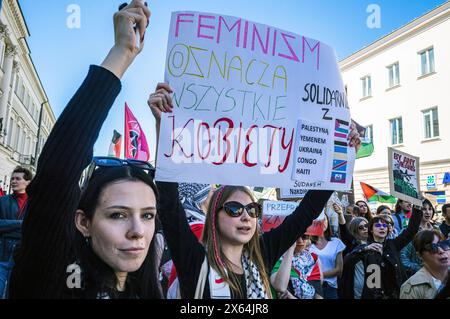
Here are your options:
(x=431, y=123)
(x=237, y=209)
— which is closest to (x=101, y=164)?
(x=237, y=209)

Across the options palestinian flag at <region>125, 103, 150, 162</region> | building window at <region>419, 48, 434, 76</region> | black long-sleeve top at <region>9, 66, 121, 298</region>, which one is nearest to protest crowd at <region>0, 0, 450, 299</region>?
black long-sleeve top at <region>9, 66, 121, 298</region>

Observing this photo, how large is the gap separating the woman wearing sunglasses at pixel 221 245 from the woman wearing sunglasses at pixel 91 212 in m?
0.13

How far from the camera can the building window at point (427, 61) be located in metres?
12.1

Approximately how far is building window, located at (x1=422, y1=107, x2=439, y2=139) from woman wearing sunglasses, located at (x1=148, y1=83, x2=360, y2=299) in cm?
1287

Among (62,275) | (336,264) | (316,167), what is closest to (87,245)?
(62,275)

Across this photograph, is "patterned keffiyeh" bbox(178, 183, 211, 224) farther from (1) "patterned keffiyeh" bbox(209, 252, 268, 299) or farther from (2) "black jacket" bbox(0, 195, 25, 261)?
(2) "black jacket" bbox(0, 195, 25, 261)

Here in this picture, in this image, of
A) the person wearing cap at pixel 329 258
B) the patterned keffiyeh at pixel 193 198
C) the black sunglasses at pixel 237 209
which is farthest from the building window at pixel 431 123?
the black sunglasses at pixel 237 209

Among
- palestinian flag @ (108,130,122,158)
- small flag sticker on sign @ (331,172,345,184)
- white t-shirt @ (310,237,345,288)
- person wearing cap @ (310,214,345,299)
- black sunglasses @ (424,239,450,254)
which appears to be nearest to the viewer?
small flag sticker on sign @ (331,172,345,184)

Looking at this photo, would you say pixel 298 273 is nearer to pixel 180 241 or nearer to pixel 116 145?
pixel 180 241

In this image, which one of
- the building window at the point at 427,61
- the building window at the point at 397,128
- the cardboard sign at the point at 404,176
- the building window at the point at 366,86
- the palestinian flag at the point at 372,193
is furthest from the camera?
the building window at the point at 397,128

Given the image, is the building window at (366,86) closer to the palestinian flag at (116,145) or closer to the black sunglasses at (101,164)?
the palestinian flag at (116,145)

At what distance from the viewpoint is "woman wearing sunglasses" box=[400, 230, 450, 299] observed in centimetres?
269

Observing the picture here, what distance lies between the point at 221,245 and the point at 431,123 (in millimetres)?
13382

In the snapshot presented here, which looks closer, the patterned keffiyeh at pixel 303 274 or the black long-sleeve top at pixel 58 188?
the black long-sleeve top at pixel 58 188
